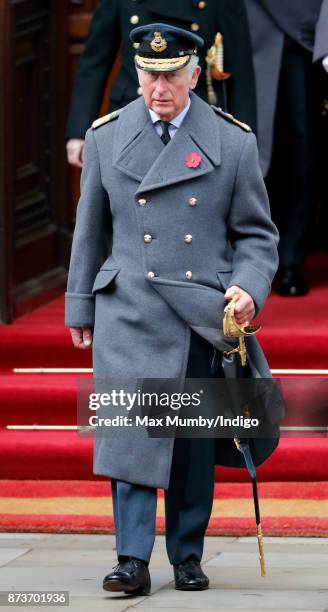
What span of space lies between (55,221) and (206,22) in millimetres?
1774

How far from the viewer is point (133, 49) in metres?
7.05

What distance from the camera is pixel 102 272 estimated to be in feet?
17.6

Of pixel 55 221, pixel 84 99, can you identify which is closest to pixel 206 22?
pixel 84 99

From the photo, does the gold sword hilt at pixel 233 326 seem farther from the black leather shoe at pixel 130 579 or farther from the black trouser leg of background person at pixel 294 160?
the black trouser leg of background person at pixel 294 160

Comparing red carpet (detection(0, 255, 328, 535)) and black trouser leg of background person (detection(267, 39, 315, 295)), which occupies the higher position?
black trouser leg of background person (detection(267, 39, 315, 295))

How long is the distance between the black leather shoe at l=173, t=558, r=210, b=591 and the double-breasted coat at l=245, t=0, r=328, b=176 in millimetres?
2847

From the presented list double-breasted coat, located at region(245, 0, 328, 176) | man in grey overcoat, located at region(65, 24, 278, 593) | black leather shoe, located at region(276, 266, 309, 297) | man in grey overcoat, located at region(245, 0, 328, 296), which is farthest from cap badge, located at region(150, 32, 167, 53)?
black leather shoe, located at region(276, 266, 309, 297)

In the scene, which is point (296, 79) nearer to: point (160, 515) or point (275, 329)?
point (275, 329)

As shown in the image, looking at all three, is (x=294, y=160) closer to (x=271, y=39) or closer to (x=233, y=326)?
(x=271, y=39)

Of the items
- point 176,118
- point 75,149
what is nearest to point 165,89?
point 176,118

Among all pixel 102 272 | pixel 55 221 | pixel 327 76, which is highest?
pixel 102 272

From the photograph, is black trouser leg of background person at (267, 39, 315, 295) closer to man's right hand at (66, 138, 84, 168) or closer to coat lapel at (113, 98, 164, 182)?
man's right hand at (66, 138, 84, 168)

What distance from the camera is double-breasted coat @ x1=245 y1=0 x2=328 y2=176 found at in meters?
7.89

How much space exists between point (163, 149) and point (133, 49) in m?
1.83
